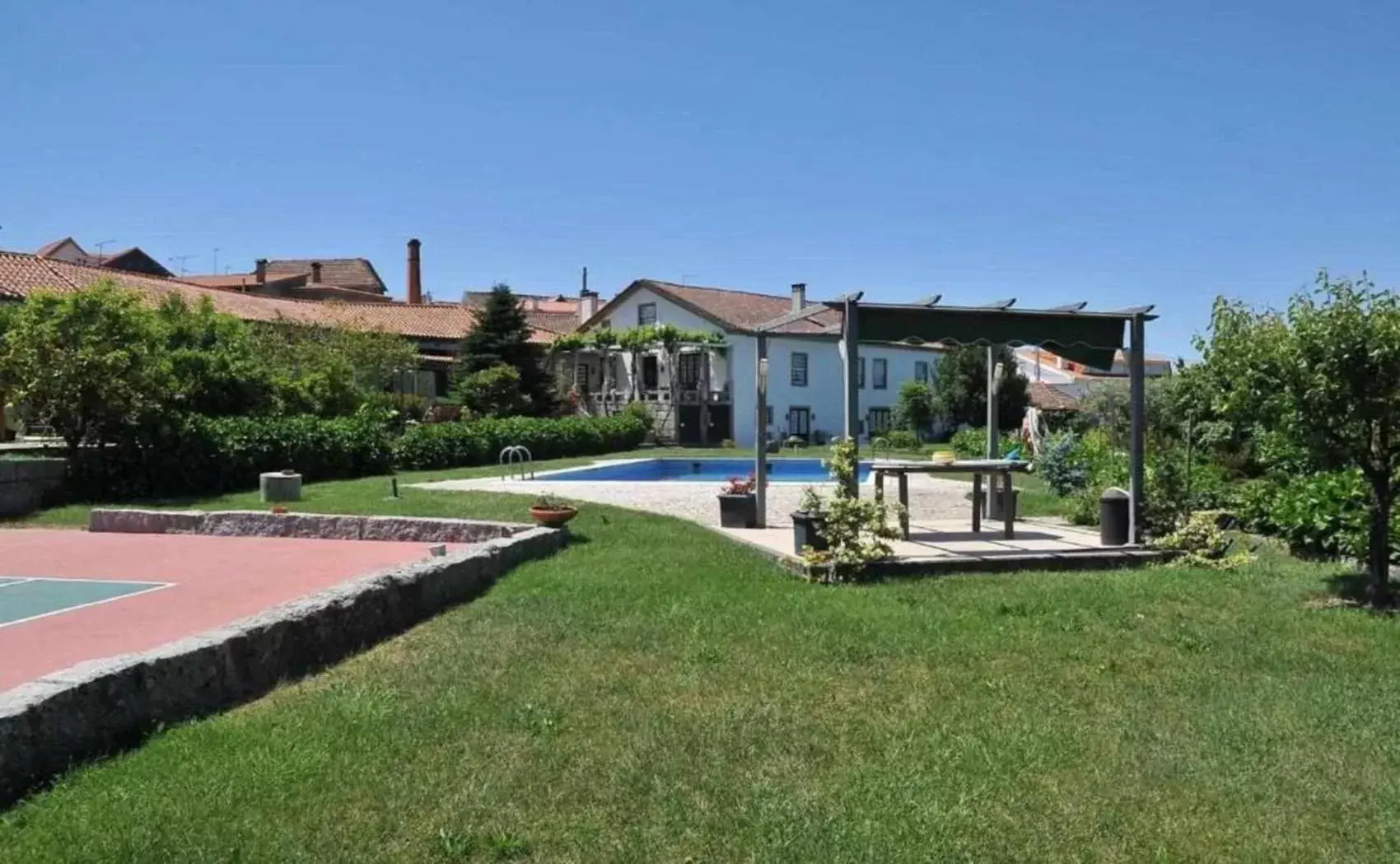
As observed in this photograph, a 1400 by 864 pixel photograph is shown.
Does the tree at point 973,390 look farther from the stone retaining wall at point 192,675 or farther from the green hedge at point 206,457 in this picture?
the stone retaining wall at point 192,675

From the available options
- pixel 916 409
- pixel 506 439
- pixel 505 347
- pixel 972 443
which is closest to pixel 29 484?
pixel 506 439

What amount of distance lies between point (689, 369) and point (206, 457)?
81.1ft

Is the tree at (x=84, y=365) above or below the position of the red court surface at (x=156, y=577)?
above

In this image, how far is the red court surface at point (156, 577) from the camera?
715 centimetres

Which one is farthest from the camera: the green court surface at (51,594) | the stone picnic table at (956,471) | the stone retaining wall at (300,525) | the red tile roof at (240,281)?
the red tile roof at (240,281)

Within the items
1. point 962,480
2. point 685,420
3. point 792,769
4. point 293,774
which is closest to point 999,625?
point 792,769

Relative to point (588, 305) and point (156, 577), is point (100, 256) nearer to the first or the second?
point (588, 305)

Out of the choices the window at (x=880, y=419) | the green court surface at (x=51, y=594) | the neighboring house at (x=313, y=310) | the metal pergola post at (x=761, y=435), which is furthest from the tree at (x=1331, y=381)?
the window at (x=880, y=419)

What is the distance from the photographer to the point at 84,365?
54.7 ft

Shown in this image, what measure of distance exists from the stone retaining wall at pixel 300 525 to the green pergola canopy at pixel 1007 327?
465 cm

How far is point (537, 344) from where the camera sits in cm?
4075

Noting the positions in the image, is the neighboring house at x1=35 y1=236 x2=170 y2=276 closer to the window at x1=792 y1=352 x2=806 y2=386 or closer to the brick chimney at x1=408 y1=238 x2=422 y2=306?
the brick chimney at x1=408 y1=238 x2=422 y2=306

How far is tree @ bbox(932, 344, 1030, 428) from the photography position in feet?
127

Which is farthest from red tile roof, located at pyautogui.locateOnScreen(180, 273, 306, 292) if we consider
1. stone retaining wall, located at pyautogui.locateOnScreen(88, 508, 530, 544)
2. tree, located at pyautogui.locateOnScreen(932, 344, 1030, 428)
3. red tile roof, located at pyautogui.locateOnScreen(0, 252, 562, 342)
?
stone retaining wall, located at pyautogui.locateOnScreen(88, 508, 530, 544)
